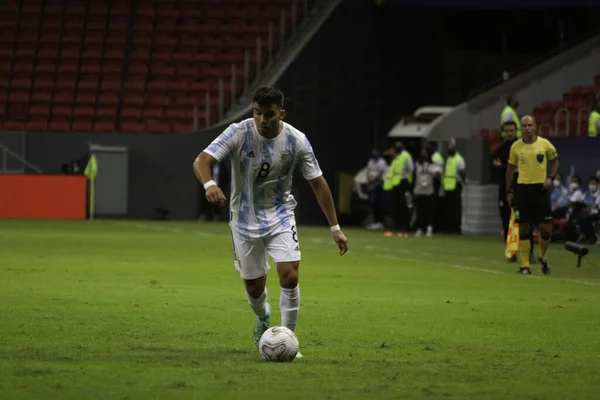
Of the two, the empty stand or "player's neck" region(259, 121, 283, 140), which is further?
the empty stand

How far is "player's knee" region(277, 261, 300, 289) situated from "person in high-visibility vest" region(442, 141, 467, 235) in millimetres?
22434

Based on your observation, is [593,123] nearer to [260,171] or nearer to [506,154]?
[506,154]

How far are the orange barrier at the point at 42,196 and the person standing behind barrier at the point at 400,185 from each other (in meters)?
9.37

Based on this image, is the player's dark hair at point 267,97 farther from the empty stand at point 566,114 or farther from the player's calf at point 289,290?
the empty stand at point 566,114

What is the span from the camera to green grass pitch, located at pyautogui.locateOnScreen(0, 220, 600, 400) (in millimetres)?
8250

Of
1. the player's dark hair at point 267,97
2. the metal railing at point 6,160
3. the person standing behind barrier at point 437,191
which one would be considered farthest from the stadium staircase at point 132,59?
the player's dark hair at point 267,97

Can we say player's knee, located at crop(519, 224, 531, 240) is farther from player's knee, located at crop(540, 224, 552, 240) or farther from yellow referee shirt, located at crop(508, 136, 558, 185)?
yellow referee shirt, located at crop(508, 136, 558, 185)

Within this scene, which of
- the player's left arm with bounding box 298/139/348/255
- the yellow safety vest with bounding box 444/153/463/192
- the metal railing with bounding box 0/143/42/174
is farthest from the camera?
the metal railing with bounding box 0/143/42/174

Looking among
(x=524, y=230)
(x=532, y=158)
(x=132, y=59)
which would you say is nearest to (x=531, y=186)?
(x=532, y=158)

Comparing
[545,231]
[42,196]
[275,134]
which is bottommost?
[42,196]

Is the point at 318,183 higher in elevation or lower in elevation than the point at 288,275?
higher

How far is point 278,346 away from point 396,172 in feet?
75.4

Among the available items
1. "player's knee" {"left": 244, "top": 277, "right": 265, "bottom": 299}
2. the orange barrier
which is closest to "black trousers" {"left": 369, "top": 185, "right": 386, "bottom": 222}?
the orange barrier

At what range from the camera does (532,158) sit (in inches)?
744
